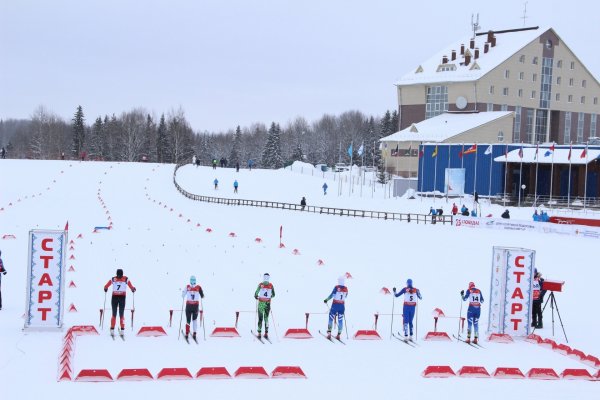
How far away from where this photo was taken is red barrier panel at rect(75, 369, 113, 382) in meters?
13.6

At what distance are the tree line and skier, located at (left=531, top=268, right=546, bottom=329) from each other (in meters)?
88.3

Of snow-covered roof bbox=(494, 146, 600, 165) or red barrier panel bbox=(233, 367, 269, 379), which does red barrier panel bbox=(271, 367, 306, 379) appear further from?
snow-covered roof bbox=(494, 146, 600, 165)

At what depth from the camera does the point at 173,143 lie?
438 ft

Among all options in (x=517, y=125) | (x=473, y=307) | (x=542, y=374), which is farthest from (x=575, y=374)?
(x=517, y=125)

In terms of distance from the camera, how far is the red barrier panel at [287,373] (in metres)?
14.4

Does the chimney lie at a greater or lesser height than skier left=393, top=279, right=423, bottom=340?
greater

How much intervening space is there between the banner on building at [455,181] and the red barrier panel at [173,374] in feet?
162

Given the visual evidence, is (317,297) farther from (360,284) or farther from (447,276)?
(447,276)

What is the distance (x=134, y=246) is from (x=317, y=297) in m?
12.7

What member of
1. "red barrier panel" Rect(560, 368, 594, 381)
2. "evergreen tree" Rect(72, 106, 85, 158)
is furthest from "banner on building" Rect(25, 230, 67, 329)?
"evergreen tree" Rect(72, 106, 85, 158)

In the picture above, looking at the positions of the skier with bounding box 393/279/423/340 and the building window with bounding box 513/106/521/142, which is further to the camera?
the building window with bounding box 513/106/521/142

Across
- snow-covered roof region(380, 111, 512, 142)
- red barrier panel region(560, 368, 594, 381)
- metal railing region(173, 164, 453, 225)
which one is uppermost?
snow-covered roof region(380, 111, 512, 142)

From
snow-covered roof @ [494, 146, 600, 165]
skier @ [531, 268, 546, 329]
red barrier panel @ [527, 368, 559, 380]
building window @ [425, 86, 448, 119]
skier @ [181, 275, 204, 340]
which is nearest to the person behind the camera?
red barrier panel @ [527, 368, 559, 380]

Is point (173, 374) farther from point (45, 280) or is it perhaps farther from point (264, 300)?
point (45, 280)
